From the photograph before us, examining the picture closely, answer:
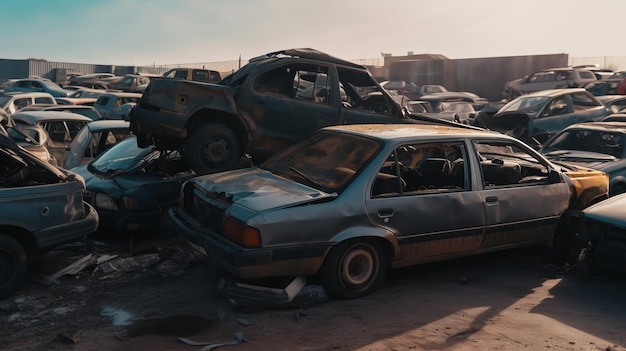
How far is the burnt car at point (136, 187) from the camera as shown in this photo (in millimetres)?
7164

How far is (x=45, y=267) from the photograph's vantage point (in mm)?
6309

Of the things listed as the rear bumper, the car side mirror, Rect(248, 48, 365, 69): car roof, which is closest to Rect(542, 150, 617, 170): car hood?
the car side mirror

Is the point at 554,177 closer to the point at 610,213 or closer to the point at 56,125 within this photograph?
the point at 610,213

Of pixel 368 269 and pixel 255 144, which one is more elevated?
pixel 255 144

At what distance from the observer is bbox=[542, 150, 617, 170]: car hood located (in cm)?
859

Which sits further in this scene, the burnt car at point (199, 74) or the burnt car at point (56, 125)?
the burnt car at point (199, 74)

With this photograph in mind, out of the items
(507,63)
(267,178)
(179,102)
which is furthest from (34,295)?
(507,63)

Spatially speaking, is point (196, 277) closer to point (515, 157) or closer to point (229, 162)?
point (229, 162)

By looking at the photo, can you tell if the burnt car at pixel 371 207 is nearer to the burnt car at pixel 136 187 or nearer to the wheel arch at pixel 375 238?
the wheel arch at pixel 375 238

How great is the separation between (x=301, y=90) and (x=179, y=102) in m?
1.65

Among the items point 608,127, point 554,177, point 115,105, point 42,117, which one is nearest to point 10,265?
point 554,177

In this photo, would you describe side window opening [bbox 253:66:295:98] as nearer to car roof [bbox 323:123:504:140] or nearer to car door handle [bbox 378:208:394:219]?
car roof [bbox 323:123:504:140]

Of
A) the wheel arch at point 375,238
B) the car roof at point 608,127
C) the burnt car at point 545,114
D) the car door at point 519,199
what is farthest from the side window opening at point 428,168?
the burnt car at point 545,114

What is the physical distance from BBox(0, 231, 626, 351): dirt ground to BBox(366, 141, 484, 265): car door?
43cm
